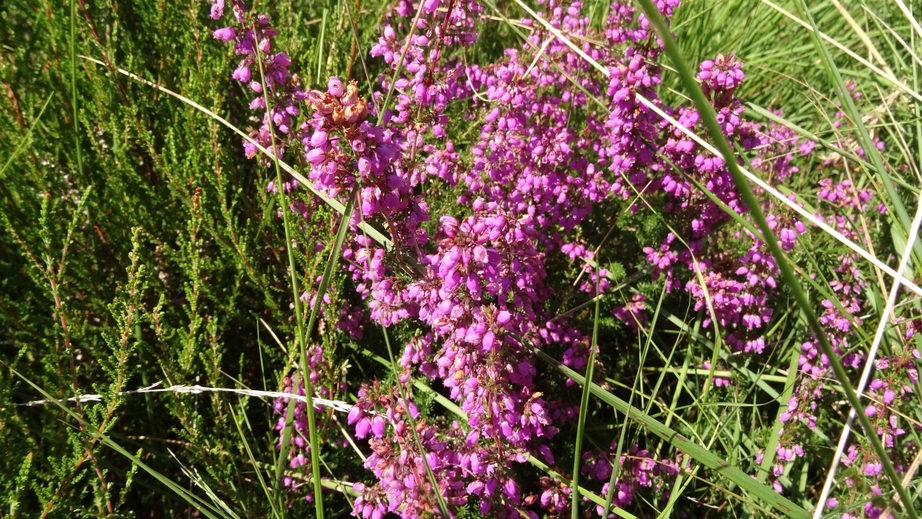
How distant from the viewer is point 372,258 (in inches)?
71.1

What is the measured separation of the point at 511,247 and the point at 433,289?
0.29 metres

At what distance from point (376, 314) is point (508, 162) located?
0.88 meters

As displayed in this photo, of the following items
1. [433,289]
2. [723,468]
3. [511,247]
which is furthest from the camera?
[511,247]

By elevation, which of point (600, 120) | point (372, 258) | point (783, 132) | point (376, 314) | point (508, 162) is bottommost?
point (376, 314)

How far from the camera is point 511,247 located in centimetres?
183

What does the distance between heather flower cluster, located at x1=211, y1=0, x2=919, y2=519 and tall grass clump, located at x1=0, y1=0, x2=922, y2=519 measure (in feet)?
0.04

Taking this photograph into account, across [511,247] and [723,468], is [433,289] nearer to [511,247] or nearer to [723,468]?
[511,247]

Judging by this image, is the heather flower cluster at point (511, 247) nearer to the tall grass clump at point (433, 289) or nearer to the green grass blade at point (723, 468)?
the tall grass clump at point (433, 289)

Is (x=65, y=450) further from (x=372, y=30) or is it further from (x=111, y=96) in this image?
(x=372, y=30)

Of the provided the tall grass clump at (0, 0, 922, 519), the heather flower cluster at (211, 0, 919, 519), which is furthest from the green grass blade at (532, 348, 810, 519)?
the heather flower cluster at (211, 0, 919, 519)

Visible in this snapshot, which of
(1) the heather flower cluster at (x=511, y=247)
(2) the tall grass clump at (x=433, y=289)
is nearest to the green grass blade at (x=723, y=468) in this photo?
(2) the tall grass clump at (x=433, y=289)

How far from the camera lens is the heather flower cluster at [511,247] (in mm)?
1649

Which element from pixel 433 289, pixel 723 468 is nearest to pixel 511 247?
pixel 433 289

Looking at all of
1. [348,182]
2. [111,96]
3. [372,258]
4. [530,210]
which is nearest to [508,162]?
[530,210]
